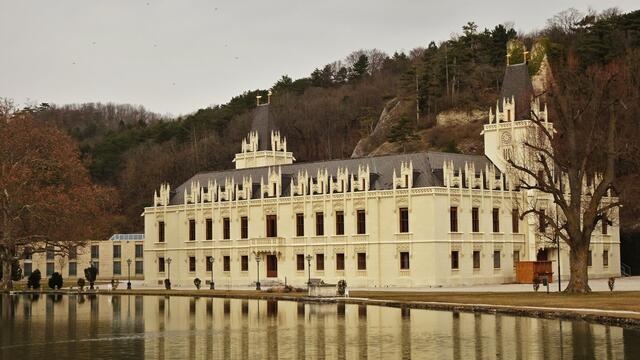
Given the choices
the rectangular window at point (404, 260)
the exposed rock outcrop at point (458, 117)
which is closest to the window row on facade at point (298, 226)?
the rectangular window at point (404, 260)

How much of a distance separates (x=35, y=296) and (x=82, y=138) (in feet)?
395

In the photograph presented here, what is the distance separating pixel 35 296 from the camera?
78938 mm

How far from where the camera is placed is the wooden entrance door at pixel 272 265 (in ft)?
303

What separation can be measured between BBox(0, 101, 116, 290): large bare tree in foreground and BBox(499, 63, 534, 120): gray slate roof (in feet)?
117

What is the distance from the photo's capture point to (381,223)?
84438 mm

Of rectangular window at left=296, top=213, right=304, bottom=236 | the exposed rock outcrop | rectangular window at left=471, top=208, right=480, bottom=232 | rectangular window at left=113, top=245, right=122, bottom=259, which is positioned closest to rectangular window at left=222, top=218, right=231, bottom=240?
rectangular window at left=296, top=213, right=304, bottom=236

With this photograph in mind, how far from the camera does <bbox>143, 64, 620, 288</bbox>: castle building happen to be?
82875 mm

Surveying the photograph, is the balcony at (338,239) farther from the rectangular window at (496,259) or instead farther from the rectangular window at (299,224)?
the rectangular window at (496,259)

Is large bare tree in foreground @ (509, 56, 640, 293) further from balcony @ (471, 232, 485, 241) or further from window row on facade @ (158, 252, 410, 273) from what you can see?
window row on facade @ (158, 252, 410, 273)

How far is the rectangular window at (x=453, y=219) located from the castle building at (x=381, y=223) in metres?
0.08

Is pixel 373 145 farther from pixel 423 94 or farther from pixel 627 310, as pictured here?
pixel 627 310

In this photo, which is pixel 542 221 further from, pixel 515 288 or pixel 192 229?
pixel 192 229

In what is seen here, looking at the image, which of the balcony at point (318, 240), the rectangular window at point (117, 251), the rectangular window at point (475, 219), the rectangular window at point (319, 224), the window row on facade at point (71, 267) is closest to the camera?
the rectangular window at point (475, 219)

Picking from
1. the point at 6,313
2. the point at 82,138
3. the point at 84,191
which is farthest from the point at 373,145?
the point at 6,313
